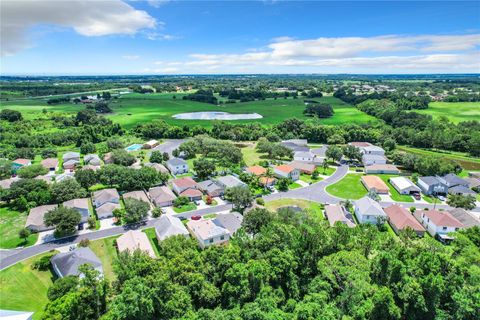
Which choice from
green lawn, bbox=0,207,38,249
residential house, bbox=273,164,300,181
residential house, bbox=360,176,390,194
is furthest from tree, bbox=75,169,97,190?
residential house, bbox=360,176,390,194

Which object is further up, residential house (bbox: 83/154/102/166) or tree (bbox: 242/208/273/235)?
tree (bbox: 242/208/273/235)

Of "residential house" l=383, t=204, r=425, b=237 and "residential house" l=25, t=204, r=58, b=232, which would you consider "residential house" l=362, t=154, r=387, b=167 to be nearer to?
"residential house" l=383, t=204, r=425, b=237

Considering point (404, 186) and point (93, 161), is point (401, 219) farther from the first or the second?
point (93, 161)

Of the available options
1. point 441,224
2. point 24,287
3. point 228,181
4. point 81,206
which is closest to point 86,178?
point 81,206

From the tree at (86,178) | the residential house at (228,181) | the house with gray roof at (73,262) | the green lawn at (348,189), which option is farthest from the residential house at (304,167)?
the house with gray roof at (73,262)

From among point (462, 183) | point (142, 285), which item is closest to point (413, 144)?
point (462, 183)

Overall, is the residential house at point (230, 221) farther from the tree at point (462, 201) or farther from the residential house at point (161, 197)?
the tree at point (462, 201)
